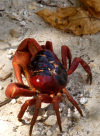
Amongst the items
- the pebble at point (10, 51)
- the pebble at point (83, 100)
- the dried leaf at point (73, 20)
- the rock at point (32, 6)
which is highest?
the rock at point (32, 6)

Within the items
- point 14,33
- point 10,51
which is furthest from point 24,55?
point 14,33

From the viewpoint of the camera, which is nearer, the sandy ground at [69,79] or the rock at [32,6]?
the sandy ground at [69,79]

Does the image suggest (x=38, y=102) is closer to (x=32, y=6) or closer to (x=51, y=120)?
(x=51, y=120)

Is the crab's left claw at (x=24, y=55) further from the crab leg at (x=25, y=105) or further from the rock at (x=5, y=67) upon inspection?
the crab leg at (x=25, y=105)

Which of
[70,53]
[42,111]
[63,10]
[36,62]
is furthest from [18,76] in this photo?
[63,10]

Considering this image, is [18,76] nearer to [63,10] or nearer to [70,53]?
[70,53]

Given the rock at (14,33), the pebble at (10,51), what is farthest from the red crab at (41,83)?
the rock at (14,33)

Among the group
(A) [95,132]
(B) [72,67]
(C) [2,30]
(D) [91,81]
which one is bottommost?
(A) [95,132]

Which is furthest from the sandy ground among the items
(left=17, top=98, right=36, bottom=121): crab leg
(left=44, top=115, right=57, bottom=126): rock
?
(left=17, top=98, right=36, bottom=121): crab leg
